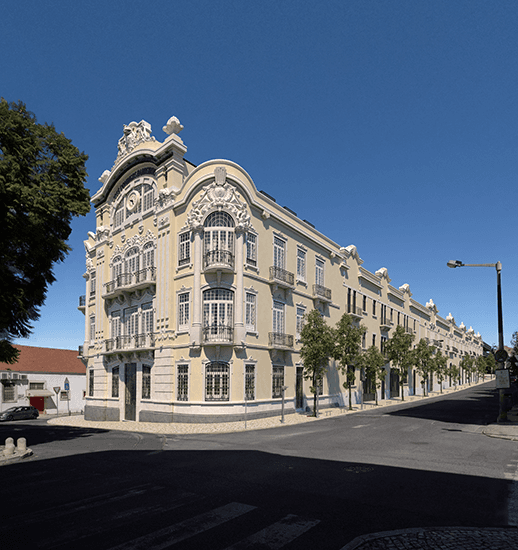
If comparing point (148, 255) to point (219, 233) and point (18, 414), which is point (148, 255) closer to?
point (219, 233)

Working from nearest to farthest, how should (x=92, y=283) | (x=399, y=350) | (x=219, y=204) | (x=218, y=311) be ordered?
(x=218, y=311)
(x=219, y=204)
(x=92, y=283)
(x=399, y=350)

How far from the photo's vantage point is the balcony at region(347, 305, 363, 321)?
42.8 meters

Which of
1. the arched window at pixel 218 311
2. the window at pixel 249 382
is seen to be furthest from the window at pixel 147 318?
the window at pixel 249 382

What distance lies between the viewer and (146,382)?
3108 centimetres

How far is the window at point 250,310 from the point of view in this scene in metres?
29.0

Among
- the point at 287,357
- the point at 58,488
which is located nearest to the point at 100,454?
the point at 58,488

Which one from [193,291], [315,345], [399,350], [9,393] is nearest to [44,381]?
[9,393]

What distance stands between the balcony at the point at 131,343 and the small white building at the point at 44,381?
1060 centimetres

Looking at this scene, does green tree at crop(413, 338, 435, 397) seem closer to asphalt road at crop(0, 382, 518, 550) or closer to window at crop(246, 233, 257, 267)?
window at crop(246, 233, 257, 267)

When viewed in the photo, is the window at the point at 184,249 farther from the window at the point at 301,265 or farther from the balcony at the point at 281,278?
the window at the point at 301,265

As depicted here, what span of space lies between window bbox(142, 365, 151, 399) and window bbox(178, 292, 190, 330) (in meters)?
4.72

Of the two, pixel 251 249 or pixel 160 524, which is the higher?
pixel 251 249

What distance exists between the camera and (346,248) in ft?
142

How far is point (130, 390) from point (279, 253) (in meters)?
15.0
